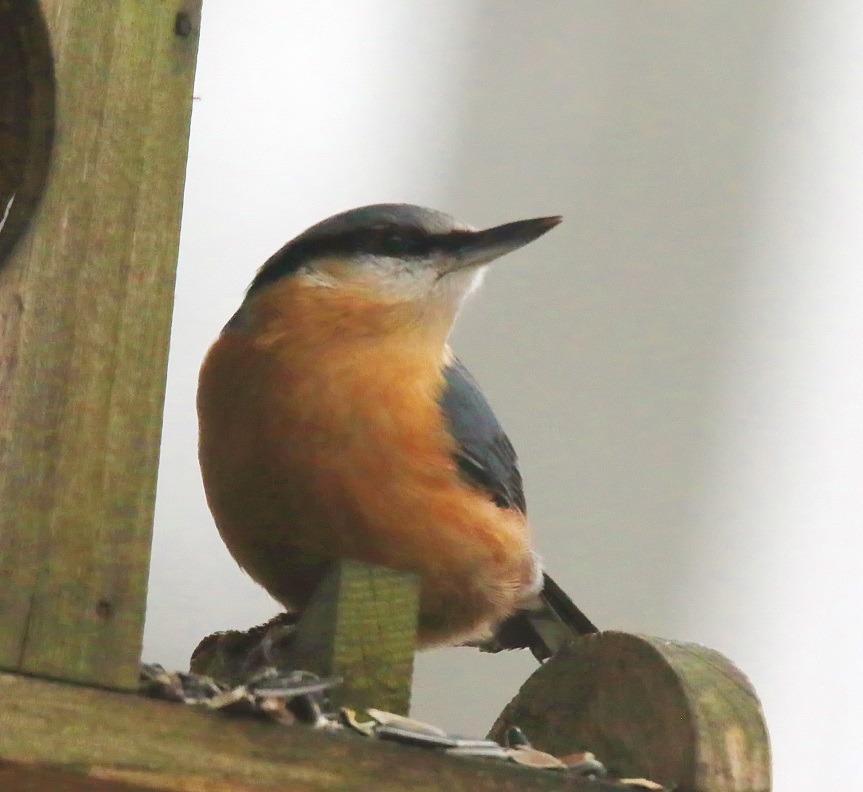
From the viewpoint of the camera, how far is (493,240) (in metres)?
2.05

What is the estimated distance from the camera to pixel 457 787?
1.39 meters

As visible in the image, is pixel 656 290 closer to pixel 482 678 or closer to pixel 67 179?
pixel 482 678

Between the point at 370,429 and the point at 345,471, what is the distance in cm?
7

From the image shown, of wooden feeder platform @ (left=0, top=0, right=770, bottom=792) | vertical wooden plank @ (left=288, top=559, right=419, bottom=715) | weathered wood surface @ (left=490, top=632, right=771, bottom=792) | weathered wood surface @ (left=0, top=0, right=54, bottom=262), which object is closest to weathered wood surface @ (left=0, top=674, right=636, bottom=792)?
wooden feeder platform @ (left=0, top=0, right=770, bottom=792)

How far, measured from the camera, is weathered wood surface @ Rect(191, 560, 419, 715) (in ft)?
4.96

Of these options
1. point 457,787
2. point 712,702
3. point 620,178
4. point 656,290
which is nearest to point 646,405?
point 656,290

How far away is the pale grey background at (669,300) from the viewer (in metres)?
3.18

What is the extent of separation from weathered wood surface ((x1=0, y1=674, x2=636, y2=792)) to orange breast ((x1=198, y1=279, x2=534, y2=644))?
480 mm

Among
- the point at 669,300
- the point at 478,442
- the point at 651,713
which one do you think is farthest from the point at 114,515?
the point at 669,300

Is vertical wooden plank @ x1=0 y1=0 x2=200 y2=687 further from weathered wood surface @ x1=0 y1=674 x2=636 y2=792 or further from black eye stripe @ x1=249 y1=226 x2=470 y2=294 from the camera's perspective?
black eye stripe @ x1=249 y1=226 x2=470 y2=294

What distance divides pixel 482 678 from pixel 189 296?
1.04m

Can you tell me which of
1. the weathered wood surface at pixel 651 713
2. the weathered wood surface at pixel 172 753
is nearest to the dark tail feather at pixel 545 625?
the weathered wood surface at pixel 651 713

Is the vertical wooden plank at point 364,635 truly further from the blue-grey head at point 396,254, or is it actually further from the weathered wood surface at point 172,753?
the blue-grey head at point 396,254

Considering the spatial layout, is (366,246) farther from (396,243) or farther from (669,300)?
(669,300)
